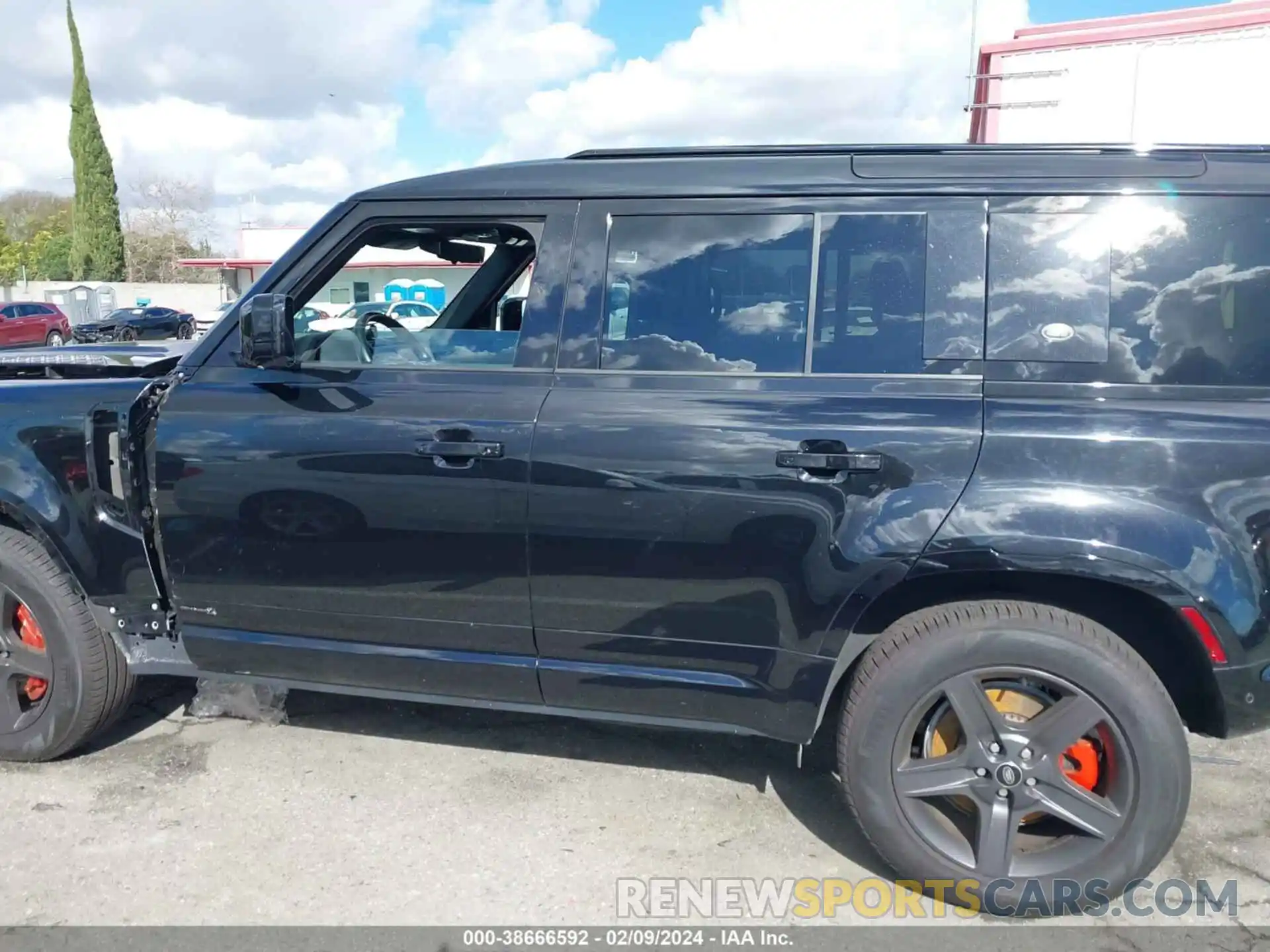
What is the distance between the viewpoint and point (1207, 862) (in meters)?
2.85

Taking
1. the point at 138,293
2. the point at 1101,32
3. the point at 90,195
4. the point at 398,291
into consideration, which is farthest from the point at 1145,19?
the point at 90,195

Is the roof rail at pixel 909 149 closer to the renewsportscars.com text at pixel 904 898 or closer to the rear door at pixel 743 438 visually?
the rear door at pixel 743 438

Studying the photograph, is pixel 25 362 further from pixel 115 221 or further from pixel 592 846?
pixel 115 221

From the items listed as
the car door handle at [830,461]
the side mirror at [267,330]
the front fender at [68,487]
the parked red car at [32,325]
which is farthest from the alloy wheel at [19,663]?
the parked red car at [32,325]

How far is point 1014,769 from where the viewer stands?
2539 millimetres

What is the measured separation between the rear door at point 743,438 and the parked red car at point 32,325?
1178 inches

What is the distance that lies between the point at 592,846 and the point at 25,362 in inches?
113

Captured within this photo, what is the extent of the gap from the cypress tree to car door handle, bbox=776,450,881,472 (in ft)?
166

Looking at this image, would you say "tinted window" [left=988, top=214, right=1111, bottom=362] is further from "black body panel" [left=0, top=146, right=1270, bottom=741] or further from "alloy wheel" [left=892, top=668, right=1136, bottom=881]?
"alloy wheel" [left=892, top=668, right=1136, bottom=881]

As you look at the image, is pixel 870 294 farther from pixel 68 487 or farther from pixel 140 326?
pixel 140 326

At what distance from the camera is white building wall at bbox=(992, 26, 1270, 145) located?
725 cm

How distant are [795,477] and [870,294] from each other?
556mm

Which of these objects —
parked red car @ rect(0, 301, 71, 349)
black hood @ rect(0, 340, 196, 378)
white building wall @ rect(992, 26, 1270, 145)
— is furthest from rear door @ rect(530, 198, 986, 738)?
parked red car @ rect(0, 301, 71, 349)

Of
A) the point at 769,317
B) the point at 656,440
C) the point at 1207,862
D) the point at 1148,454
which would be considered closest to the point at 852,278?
the point at 769,317
